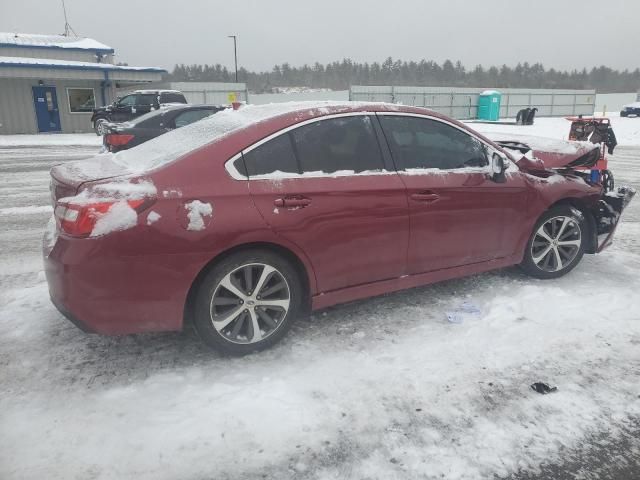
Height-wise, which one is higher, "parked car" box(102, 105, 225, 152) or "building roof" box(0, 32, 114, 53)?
"building roof" box(0, 32, 114, 53)

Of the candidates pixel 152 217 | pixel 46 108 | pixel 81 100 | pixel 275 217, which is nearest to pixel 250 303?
pixel 275 217

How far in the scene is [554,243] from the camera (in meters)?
4.52

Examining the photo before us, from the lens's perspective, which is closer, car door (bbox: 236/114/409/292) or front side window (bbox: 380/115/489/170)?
car door (bbox: 236/114/409/292)

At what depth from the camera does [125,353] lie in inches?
131

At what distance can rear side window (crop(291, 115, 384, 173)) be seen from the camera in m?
3.31

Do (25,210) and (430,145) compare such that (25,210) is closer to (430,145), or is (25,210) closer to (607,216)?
(430,145)

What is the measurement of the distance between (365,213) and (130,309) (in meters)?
1.66

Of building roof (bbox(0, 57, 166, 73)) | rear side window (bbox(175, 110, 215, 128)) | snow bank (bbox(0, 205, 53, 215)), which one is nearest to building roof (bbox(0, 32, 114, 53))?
building roof (bbox(0, 57, 166, 73))

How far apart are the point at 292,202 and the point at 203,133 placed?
0.86m

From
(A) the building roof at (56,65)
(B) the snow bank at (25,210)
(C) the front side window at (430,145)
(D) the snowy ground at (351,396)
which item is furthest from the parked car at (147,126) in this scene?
(A) the building roof at (56,65)

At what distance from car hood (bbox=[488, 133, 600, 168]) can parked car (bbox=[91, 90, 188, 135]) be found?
708 inches

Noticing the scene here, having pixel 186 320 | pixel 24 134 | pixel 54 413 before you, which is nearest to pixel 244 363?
pixel 186 320

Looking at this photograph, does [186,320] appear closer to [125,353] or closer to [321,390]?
[125,353]

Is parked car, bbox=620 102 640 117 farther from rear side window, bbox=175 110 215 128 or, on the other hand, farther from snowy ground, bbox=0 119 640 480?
snowy ground, bbox=0 119 640 480
